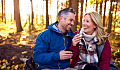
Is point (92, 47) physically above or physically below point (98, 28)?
below

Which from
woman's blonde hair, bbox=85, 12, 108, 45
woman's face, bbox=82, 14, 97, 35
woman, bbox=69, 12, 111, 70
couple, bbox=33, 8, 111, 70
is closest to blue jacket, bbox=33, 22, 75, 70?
couple, bbox=33, 8, 111, 70

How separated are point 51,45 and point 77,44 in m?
0.57

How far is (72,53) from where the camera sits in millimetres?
3051

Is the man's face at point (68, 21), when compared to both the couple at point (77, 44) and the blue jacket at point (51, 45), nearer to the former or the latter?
the couple at point (77, 44)

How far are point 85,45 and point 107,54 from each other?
0.51 m

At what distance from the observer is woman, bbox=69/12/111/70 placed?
3146 mm

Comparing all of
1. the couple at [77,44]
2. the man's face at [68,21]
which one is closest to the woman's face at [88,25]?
the couple at [77,44]

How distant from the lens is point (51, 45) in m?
3.10

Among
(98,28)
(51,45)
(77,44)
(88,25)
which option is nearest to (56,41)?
(51,45)

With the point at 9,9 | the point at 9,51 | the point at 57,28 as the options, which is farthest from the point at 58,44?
the point at 9,9

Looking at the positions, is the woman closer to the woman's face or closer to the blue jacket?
the woman's face

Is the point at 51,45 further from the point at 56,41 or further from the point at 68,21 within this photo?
the point at 68,21

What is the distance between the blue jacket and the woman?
245 millimetres

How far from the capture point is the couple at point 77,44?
3059mm
